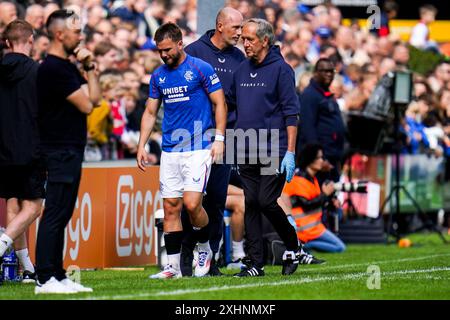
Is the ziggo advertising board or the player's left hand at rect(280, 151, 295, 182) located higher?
the player's left hand at rect(280, 151, 295, 182)

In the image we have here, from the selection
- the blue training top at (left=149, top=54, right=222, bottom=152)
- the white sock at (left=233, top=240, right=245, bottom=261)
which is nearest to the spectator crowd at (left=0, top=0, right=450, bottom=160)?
the white sock at (left=233, top=240, right=245, bottom=261)

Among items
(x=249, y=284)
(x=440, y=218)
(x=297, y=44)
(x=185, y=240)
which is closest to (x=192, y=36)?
(x=297, y=44)

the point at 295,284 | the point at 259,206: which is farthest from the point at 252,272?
the point at 295,284

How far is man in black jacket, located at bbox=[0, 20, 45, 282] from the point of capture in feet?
39.4

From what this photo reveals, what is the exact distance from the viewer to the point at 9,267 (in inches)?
492

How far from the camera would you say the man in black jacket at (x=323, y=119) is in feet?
56.0

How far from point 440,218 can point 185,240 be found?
1155 centimetres

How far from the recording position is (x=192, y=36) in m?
22.3

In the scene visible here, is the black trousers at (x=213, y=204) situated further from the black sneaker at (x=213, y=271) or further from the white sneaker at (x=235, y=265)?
the white sneaker at (x=235, y=265)

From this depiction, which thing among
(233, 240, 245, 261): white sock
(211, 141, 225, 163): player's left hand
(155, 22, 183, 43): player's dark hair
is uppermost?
(155, 22, 183, 43): player's dark hair

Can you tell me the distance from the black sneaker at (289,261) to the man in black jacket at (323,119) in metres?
4.62

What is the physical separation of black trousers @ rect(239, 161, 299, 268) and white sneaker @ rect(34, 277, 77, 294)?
2.36m

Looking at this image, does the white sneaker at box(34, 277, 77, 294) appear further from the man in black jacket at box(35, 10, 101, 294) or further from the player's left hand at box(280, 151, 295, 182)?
the player's left hand at box(280, 151, 295, 182)

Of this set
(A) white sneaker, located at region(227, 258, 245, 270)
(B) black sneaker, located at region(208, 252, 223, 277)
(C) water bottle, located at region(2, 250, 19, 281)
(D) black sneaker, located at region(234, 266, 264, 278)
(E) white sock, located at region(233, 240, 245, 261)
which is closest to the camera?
(D) black sneaker, located at region(234, 266, 264, 278)
